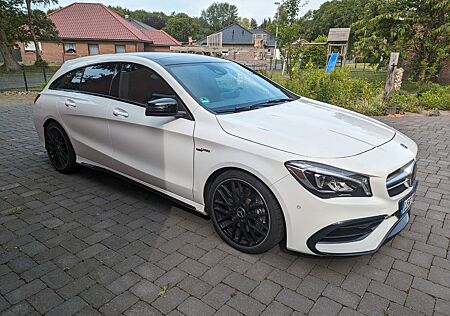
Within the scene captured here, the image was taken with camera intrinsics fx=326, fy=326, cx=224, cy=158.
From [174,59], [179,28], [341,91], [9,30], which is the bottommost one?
[341,91]

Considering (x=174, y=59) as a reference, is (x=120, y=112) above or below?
below

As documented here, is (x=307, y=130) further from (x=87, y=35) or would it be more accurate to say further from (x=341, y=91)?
(x=87, y=35)

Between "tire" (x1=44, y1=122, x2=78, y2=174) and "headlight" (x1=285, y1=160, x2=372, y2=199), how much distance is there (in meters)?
3.12

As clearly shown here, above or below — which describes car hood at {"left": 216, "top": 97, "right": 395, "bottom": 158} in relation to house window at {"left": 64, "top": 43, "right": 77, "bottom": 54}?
below

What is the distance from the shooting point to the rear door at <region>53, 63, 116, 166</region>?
3562 millimetres

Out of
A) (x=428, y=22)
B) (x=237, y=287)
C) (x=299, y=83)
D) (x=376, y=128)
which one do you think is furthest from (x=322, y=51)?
(x=237, y=287)

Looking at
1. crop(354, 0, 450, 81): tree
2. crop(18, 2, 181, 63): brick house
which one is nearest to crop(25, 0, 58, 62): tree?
crop(18, 2, 181, 63): brick house

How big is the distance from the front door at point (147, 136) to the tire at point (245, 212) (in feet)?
1.15

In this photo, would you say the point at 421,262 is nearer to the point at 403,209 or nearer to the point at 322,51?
the point at 403,209

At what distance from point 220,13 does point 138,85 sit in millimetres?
132653

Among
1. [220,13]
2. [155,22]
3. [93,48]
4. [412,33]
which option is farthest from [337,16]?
[220,13]

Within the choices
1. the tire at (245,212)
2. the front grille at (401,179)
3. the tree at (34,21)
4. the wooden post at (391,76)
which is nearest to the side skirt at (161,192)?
the tire at (245,212)

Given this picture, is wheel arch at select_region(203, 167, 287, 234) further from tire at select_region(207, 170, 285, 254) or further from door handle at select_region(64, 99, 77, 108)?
door handle at select_region(64, 99, 77, 108)

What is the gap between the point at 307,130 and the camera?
8.38 feet
